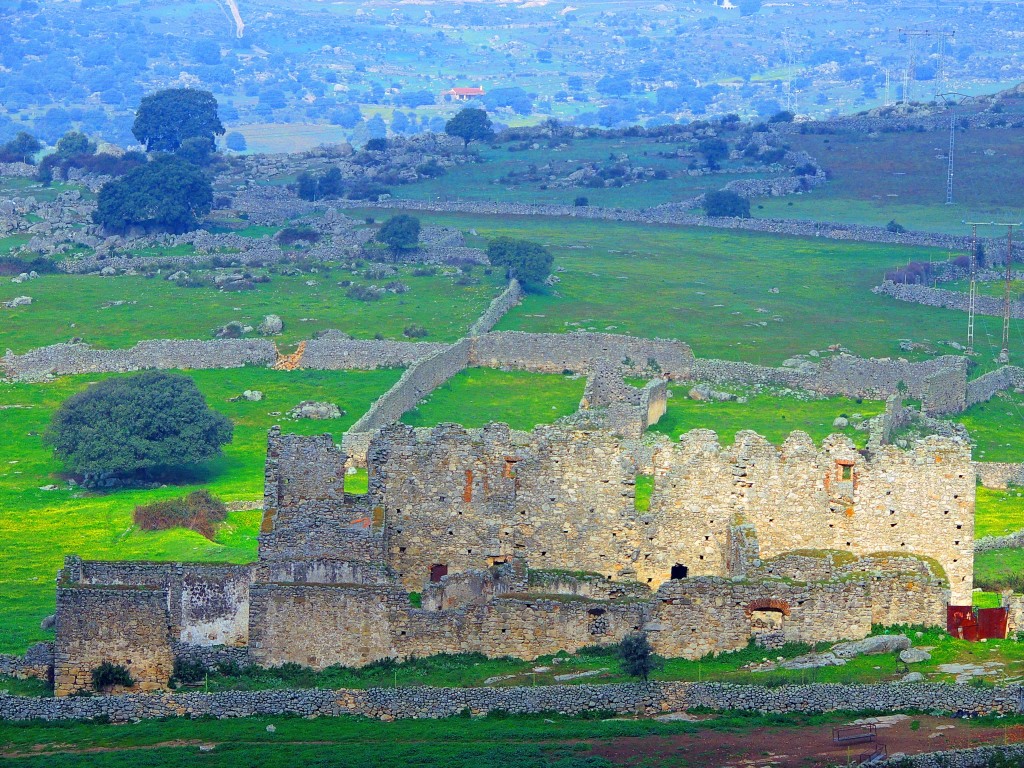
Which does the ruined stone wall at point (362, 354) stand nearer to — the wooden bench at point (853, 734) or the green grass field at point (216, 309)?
the green grass field at point (216, 309)

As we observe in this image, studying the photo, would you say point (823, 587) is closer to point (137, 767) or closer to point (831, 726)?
point (831, 726)

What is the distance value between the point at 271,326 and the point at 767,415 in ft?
75.4

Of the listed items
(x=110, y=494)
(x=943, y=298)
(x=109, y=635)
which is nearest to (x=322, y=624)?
(x=109, y=635)

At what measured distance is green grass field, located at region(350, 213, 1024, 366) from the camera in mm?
83438

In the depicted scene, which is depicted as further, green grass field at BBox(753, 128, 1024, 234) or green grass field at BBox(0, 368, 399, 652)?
green grass field at BBox(753, 128, 1024, 234)

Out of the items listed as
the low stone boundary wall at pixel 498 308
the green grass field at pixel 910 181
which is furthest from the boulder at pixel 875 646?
the green grass field at pixel 910 181

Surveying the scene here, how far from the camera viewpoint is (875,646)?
37.7 meters

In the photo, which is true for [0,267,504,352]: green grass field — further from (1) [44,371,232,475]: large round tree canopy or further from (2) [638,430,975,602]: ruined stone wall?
(2) [638,430,975,602]: ruined stone wall

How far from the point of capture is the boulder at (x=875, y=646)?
3762 centimetres

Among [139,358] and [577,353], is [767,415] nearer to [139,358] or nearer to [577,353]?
[577,353]

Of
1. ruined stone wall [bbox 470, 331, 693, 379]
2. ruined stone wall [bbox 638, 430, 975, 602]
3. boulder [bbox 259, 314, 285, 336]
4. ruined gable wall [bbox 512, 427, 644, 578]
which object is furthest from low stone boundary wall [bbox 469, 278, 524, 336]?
ruined stone wall [bbox 638, 430, 975, 602]

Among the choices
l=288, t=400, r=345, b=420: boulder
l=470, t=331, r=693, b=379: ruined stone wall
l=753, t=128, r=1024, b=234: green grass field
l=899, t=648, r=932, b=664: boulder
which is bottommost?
l=899, t=648, r=932, b=664: boulder

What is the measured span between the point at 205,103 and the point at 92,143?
48.5 feet

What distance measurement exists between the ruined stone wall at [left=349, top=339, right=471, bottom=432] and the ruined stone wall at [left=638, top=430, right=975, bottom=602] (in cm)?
2267
